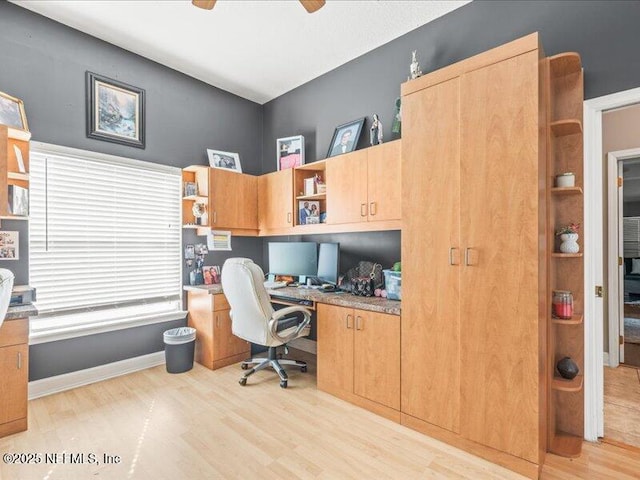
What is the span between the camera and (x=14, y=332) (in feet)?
7.11

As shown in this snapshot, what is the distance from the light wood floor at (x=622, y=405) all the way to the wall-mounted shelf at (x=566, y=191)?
62.8 inches

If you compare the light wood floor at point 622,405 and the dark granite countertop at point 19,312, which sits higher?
→ the dark granite countertop at point 19,312

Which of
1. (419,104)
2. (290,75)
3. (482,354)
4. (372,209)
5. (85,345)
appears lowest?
(85,345)

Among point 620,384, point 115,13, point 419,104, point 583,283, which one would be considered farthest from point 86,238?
point 620,384

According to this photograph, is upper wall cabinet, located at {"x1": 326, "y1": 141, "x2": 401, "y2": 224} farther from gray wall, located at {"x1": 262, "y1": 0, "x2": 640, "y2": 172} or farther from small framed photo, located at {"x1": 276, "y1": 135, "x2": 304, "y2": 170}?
small framed photo, located at {"x1": 276, "y1": 135, "x2": 304, "y2": 170}

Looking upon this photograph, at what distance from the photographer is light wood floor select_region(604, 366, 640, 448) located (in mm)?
2074

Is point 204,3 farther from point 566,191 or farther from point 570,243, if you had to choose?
point 570,243

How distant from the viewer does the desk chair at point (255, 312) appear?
2.66m

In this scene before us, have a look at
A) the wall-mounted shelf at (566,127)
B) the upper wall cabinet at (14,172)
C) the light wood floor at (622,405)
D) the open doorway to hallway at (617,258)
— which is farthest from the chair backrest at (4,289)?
the open doorway to hallway at (617,258)

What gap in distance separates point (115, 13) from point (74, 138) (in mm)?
1124

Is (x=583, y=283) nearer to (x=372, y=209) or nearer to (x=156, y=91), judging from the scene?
(x=372, y=209)

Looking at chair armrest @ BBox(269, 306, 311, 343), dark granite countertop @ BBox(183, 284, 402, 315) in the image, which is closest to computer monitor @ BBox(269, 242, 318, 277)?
dark granite countertop @ BBox(183, 284, 402, 315)

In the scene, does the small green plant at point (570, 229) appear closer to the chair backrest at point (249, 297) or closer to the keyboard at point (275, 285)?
the chair backrest at point (249, 297)

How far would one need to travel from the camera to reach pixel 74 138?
2.87 meters
